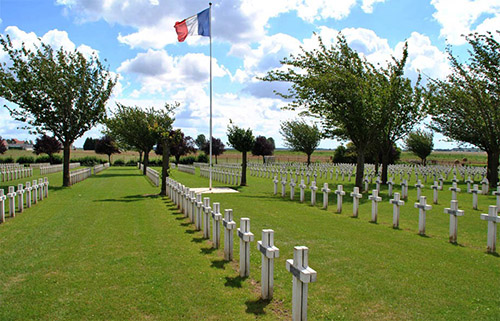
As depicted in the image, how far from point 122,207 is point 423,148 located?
44034 millimetres

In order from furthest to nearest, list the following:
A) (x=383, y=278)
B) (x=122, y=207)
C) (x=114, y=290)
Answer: (x=122, y=207)
(x=383, y=278)
(x=114, y=290)

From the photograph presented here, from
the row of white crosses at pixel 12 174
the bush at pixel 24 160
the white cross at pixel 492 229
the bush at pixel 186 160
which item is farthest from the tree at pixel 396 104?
the bush at pixel 24 160

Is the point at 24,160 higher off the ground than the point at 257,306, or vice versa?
the point at 24,160

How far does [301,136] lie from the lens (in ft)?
162

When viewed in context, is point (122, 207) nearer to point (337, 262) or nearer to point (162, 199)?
point (162, 199)

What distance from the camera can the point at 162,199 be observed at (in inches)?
645

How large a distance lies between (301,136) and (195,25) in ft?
104

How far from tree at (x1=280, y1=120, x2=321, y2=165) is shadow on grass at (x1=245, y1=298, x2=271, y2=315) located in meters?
44.5

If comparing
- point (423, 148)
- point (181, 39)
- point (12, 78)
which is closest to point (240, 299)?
point (181, 39)

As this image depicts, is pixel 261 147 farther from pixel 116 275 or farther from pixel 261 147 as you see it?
pixel 116 275

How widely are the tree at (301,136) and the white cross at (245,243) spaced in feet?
143

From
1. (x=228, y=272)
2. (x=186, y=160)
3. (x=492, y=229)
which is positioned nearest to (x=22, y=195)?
(x=228, y=272)

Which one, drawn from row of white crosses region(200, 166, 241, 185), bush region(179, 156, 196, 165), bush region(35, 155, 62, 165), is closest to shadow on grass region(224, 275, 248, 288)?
row of white crosses region(200, 166, 241, 185)

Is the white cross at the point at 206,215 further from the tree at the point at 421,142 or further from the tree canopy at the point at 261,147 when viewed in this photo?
the tree canopy at the point at 261,147
